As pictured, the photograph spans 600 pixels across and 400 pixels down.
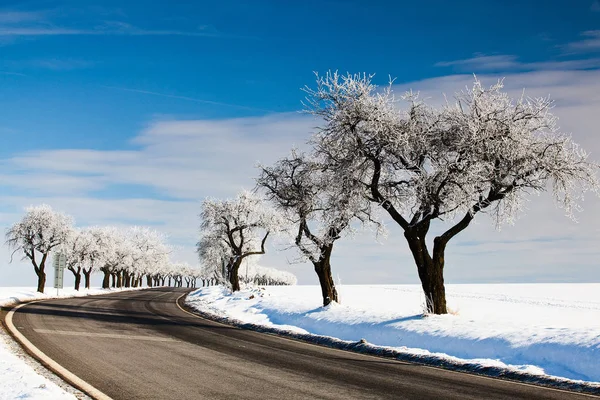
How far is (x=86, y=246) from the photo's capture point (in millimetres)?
77438

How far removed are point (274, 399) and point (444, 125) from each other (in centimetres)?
1345

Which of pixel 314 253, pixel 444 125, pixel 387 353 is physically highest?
pixel 444 125

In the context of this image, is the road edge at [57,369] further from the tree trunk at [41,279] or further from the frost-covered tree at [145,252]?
the frost-covered tree at [145,252]

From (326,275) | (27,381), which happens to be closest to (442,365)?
(27,381)

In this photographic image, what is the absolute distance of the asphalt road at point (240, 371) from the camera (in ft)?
26.5

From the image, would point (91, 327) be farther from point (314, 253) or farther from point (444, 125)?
point (444, 125)

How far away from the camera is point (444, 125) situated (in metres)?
→ 18.5

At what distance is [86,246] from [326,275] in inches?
2449

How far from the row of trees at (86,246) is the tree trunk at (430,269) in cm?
4271

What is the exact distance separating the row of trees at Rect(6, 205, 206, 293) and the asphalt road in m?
42.0

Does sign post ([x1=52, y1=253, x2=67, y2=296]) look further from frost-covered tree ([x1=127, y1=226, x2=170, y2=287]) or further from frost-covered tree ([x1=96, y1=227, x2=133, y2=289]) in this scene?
frost-covered tree ([x1=127, y1=226, x2=170, y2=287])

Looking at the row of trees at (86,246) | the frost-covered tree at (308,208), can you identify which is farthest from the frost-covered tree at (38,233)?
the frost-covered tree at (308,208)

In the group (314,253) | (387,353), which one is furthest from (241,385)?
(314,253)

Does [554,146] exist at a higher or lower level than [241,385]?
higher
